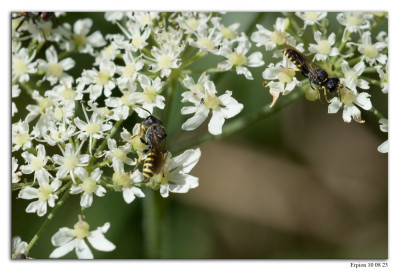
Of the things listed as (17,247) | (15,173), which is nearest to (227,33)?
(15,173)

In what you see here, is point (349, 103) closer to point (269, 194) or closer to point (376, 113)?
point (376, 113)

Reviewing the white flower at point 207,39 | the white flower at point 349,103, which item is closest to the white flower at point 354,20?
the white flower at point 349,103

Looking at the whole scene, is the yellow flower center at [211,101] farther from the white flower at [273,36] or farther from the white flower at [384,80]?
the white flower at [384,80]

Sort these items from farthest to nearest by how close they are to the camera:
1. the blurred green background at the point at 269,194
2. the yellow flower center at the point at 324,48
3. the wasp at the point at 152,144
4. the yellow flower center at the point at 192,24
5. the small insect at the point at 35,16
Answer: the blurred green background at the point at 269,194, the small insect at the point at 35,16, the yellow flower center at the point at 192,24, the yellow flower center at the point at 324,48, the wasp at the point at 152,144

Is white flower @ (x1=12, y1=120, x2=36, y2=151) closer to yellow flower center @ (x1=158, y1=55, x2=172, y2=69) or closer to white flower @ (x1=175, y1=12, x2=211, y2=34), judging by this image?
yellow flower center @ (x1=158, y1=55, x2=172, y2=69)

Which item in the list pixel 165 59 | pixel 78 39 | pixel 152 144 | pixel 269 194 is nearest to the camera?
pixel 152 144

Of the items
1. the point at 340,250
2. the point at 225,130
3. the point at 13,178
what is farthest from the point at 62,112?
the point at 340,250
